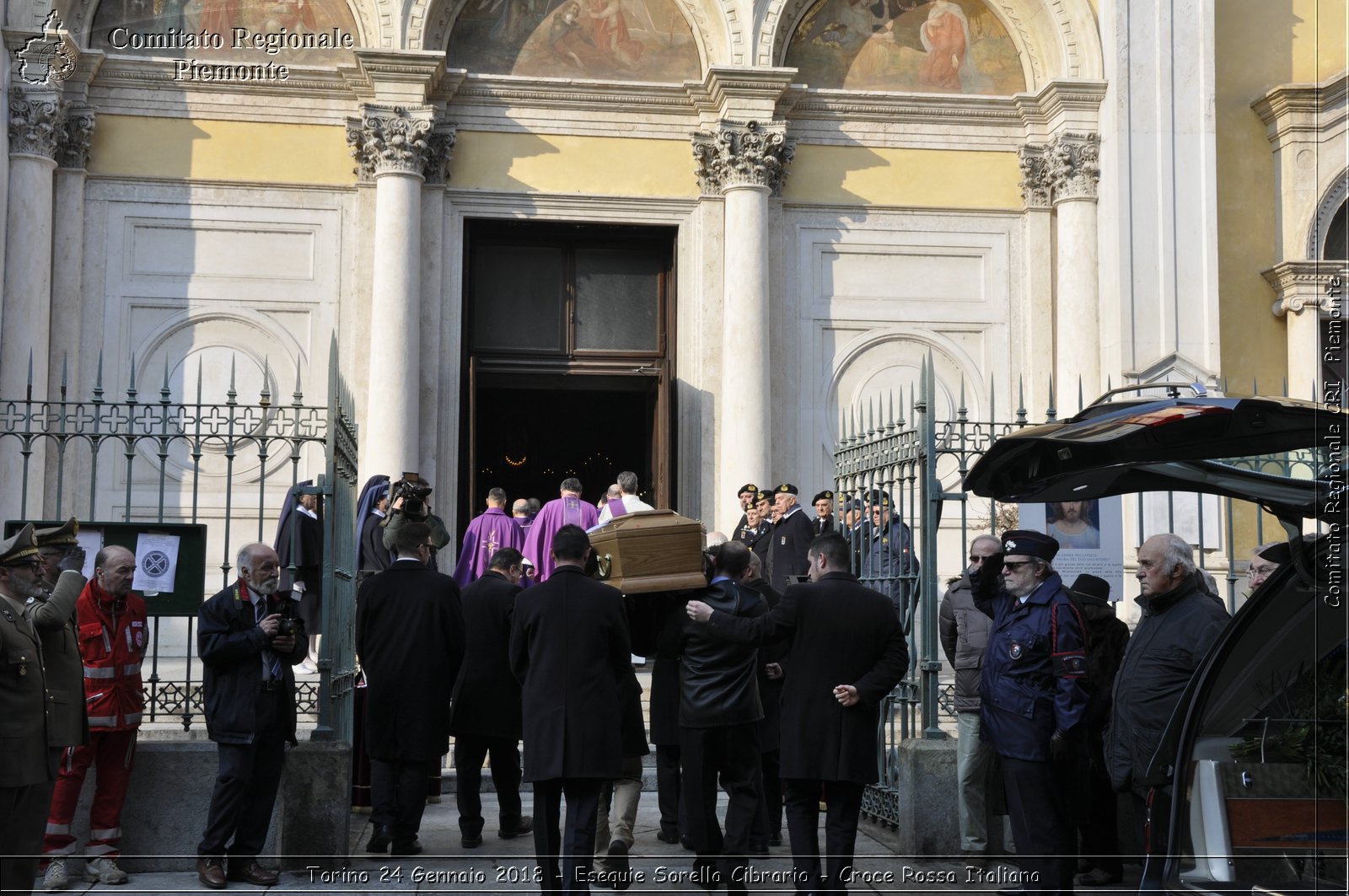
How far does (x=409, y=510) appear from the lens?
9.47 m

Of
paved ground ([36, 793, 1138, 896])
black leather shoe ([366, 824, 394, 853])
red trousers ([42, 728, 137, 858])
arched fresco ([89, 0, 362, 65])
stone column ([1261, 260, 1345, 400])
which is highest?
arched fresco ([89, 0, 362, 65])

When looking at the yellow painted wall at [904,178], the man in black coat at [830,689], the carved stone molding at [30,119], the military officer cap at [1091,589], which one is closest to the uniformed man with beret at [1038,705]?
the man in black coat at [830,689]

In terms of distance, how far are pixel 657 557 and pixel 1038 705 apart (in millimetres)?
2082

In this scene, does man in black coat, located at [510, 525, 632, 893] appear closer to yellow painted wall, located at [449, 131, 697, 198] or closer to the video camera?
the video camera

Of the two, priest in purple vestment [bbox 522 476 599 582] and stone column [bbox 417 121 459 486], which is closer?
priest in purple vestment [bbox 522 476 599 582]

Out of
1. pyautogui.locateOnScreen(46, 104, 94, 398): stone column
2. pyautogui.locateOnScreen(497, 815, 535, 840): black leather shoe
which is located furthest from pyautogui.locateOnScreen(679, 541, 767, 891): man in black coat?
pyautogui.locateOnScreen(46, 104, 94, 398): stone column

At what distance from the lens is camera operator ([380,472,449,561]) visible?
9.48 m

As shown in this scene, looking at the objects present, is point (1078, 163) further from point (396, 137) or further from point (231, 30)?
point (231, 30)

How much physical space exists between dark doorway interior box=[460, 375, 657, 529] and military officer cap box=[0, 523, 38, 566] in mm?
13476

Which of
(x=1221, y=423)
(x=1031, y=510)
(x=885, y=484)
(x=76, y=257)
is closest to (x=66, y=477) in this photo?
(x=76, y=257)

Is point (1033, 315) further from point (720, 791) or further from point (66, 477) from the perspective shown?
point (66, 477)

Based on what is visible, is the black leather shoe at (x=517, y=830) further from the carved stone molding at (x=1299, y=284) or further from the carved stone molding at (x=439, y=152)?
the carved stone molding at (x=1299, y=284)

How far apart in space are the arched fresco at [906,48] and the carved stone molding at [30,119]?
7857 mm

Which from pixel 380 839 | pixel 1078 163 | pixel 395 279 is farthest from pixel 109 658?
pixel 1078 163
